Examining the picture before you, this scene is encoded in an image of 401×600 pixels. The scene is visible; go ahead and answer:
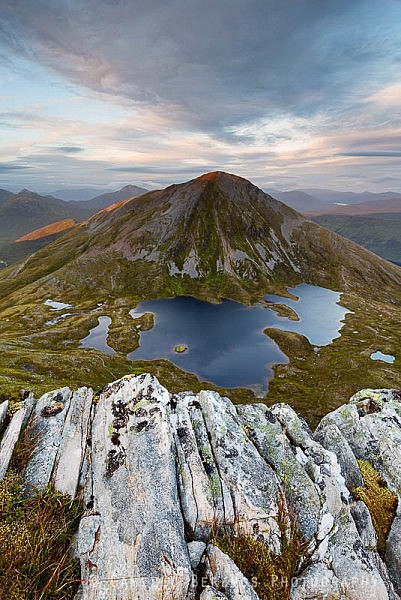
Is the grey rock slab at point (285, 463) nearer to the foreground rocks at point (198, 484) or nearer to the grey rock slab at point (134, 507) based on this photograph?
the foreground rocks at point (198, 484)

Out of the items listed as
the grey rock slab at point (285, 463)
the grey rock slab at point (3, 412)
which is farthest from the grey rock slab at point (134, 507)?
the grey rock slab at point (285, 463)

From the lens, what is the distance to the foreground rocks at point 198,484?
1309cm

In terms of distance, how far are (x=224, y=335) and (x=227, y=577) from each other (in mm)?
133985

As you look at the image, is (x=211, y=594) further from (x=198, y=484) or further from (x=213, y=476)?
(x=213, y=476)

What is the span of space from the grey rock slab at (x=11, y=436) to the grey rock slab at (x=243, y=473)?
36.9 feet

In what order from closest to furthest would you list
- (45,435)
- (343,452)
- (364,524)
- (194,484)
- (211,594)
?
(211,594), (194,484), (364,524), (45,435), (343,452)

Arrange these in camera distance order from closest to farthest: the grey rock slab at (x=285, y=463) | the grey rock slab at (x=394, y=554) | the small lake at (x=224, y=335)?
the grey rock slab at (x=394, y=554)
the grey rock slab at (x=285, y=463)
the small lake at (x=224, y=335)

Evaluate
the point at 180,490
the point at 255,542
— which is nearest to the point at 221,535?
the point at 255,542

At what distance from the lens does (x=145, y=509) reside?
48.2ft

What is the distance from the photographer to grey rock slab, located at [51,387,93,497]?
16.2 m

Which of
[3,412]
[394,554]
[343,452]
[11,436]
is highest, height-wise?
[3,412]

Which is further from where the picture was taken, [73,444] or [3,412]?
[3,412]

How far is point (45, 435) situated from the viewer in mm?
18406

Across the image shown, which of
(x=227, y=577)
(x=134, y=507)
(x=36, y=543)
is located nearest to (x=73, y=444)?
(x=134, y=507)
